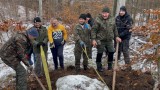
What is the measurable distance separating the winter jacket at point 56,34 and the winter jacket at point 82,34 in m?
0.47

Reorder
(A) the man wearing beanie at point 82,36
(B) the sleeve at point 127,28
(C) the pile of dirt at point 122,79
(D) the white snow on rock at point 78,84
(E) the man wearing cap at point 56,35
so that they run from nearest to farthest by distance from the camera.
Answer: (D) the white snow on rock at point 78,84
(C) the pile of dirt at point 122,79
(A) the man wearing beanie at point 82,36
(E) the man wearing cap at point 56,35
(B) the sleeve at point 127,28

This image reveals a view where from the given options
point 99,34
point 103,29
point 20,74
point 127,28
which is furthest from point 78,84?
point 127,28

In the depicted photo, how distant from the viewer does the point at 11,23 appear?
10.3 m

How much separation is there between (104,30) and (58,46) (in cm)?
136

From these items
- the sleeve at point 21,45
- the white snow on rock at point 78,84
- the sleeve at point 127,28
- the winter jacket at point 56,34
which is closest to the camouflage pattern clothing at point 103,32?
the sleeve at point 127,28

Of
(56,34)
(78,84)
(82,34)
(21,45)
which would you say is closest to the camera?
(21,45)

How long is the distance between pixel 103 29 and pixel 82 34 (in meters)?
0.57

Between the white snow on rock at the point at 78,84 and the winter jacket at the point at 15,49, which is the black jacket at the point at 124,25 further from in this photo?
the winter jacket at the point at 15,49

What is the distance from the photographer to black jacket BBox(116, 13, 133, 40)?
7.40 meters

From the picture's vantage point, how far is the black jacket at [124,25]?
7402 mm

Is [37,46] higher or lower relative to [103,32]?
lower

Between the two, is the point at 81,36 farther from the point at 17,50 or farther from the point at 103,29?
the point at 17,50

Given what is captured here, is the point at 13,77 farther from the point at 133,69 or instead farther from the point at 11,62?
Result: the point at 133,69

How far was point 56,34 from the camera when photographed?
7.22 m
